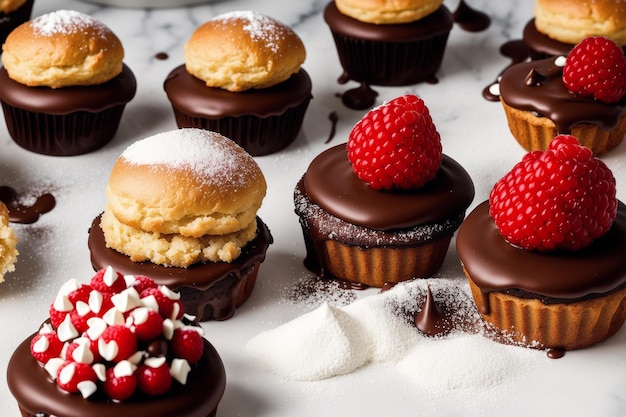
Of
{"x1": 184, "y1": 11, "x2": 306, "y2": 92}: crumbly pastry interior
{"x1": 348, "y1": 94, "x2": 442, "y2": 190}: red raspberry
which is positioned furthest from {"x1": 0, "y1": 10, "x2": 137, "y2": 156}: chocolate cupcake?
{"x1": 348, "y1": 94, "x2": 442, "y2": 190}: red raspberry

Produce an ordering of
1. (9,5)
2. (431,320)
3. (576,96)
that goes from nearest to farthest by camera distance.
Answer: (431,320) < (576,96) < (9,5)

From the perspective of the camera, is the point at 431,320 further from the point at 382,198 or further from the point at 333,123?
the point at 333,123

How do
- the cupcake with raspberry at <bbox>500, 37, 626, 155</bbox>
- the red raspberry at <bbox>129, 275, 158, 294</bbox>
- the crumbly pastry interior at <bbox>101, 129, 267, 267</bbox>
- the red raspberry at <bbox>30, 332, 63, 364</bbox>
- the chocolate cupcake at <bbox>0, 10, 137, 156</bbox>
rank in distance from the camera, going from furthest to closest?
the chocolate cupcake at <bbox>0, 10, 137, 156</bbox>
the cupcake with raspberry at <bbox>500, 37, 626, 155</bbox>
the crumbly pastry interior at <bbox>101, 129, 267, 267</bbox>
the red raspberry at <bbox>129, 275, 158, 294</bbox>
the red raspberry at <bbox>30, 332, 63, 364</bbox>

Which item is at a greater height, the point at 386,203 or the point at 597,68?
the point at 597,68

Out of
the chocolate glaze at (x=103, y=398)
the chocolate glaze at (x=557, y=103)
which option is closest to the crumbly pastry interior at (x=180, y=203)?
the chocolate glaze at (x=103, y=398)

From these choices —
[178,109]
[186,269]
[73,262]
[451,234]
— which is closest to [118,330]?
[186,269]

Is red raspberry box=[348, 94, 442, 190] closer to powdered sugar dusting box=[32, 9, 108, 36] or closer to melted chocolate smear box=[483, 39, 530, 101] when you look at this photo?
powdered sugar dusting box=[32, 9, 108, 36]

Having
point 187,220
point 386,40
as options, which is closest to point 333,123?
point 386,40
